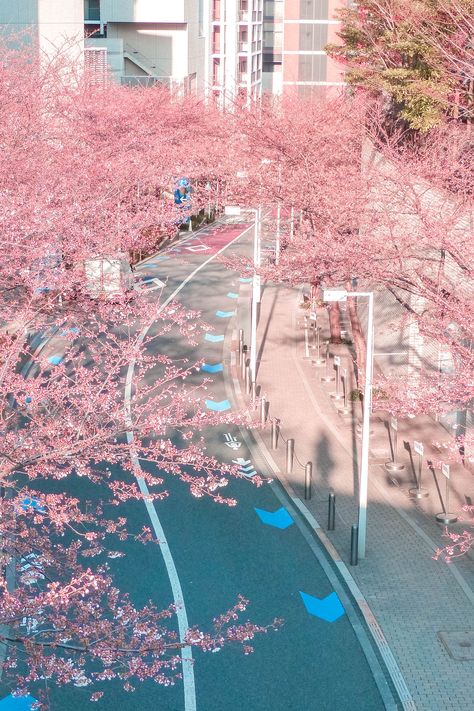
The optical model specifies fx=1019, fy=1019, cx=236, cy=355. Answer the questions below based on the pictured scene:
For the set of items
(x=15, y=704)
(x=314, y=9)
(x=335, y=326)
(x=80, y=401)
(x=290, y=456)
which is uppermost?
(x=314, y=9)

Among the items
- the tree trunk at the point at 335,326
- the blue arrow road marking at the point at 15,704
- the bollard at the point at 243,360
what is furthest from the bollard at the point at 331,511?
the tree trunk at the point at 335,326

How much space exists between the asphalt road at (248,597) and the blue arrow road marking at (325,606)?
3 centimetres

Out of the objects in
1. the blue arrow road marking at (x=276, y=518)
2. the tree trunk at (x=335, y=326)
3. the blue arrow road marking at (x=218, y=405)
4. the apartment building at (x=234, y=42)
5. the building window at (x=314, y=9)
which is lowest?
the blue arrow road marking at (x=276, y=518)

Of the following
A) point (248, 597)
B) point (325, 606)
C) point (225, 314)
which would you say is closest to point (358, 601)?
point (325, 606)

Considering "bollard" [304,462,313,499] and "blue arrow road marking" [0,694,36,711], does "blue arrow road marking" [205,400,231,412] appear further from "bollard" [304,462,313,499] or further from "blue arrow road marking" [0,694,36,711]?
"blue arrow road marking" [0,694,36,711]

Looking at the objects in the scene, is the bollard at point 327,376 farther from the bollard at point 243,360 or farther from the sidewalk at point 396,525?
the bollard at point 243,360

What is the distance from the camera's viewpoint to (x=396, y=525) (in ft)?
57.1

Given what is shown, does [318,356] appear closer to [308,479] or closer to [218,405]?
[218,405]

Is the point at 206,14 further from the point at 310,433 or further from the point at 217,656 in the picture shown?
the point at 217,656

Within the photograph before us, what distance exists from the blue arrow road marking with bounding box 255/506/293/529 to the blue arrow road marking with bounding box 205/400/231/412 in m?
5.76

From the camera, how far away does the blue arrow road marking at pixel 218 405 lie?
23422 millimetres

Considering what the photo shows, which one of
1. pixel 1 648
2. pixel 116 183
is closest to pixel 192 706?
pixel 1 648

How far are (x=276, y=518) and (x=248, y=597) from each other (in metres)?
2.91

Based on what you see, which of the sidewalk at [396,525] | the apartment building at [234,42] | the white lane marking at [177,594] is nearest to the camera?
the white lane marking at [177,594]
